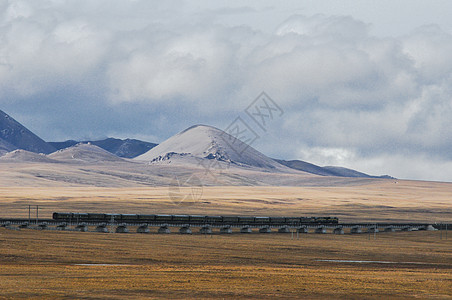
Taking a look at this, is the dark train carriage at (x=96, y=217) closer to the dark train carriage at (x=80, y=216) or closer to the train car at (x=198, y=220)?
the dark train carriage at (x=80, y=216)

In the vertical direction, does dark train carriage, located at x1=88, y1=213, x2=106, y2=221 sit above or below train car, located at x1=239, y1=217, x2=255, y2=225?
above

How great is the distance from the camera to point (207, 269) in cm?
4269

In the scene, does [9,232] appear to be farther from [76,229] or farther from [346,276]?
[346,276]

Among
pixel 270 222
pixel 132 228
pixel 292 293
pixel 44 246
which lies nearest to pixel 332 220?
pixel 270 222

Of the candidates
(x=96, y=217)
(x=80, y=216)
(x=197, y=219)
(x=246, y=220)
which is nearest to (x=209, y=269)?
(x=80, y=216)

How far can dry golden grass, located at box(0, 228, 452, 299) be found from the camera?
31547 millimetres

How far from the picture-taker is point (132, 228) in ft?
306

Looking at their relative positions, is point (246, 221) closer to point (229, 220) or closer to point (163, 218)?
point (229, 220)

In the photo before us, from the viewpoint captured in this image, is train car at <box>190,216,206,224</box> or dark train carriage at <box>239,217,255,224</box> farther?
dark train carriage at <box>239,217,255,224</box>

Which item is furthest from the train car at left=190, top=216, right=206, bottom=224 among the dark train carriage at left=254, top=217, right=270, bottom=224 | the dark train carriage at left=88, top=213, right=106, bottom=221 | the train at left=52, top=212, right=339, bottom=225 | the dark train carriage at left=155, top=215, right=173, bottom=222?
the dark train carriage at left=88, top=213, right=106, bottom=221

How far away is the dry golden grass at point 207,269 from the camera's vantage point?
104ft

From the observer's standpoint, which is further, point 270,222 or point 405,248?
point 270,222

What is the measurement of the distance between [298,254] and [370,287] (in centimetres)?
2607

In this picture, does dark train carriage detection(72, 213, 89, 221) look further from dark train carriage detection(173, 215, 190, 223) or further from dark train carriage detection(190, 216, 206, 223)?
dark train carriage detection(190, 216, 206, 223)
